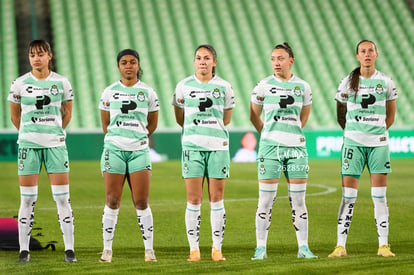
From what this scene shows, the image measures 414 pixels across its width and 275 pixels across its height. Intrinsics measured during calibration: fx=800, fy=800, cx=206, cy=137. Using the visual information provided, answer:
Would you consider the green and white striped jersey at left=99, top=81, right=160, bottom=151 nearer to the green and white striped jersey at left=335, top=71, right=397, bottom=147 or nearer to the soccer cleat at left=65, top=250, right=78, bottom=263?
the soccer cleat at left=65, top=250, right=78, bottom=263

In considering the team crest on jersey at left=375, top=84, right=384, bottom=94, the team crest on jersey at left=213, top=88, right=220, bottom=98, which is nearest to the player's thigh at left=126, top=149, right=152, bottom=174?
the team crest on jersey at left=213, top=88, right=220, bottom=98

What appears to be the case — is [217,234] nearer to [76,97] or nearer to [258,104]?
[258,104]

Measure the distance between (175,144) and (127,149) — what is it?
56.3 ft

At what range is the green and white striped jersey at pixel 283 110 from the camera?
7379mm

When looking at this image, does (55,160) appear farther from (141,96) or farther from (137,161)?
(141,96)

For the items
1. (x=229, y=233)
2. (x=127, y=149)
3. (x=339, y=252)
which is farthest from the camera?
(x=229, y=233)

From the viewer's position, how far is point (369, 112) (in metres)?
7.54

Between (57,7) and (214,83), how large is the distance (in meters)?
26.8

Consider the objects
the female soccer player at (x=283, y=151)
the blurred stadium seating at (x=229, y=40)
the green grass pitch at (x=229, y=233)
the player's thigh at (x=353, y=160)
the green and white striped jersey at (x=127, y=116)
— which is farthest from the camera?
the blurred stadium seating at (x=229, y=40)

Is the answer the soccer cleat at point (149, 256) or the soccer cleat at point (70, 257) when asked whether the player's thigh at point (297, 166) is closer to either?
the soccer cleat at point (149, 256)

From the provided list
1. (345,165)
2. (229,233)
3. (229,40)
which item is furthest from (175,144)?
(345,165)

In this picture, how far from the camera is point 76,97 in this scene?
28672mm

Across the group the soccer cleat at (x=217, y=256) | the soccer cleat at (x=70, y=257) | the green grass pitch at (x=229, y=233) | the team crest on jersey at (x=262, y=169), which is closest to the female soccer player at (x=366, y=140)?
the green grass pitch at (x=229, y=233)

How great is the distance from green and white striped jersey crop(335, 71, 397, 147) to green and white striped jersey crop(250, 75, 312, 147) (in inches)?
19.5
